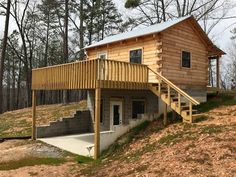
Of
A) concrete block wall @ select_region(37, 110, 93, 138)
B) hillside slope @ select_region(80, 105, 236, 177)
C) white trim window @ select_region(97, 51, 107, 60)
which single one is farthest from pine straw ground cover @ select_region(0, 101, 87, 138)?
hillside slope @ select_region(80, 105, 236, 177)

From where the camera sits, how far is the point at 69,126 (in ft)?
70.6

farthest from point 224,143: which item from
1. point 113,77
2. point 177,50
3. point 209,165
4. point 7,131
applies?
point 7,131

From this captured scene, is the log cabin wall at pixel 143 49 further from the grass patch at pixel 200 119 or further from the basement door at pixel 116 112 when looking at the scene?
the grass patch at pixel 200 119

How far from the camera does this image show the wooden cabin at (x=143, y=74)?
49.5ft

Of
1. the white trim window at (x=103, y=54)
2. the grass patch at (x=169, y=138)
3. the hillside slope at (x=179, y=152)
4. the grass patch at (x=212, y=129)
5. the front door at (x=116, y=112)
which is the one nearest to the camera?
the hillside slope at (x=179, y=152)

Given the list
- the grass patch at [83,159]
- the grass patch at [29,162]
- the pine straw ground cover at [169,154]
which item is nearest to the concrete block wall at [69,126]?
the grass patch at [29,162]

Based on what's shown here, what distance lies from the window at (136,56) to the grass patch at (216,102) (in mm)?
4098

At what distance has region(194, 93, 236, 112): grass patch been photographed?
18297 millimetres

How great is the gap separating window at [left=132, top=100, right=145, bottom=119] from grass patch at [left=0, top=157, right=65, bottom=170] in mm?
6548

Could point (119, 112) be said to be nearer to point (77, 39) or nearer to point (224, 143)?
point (224, 143)

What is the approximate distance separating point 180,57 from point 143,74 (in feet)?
9.97

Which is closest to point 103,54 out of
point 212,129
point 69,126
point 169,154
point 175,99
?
point 69,126

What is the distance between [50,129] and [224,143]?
38.9ft

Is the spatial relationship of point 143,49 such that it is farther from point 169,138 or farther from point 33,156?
point 33,156
